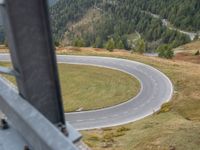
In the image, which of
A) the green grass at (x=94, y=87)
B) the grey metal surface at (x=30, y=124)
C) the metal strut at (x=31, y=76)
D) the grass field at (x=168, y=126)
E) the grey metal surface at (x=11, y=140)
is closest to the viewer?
the grey metal surface at (x=30, y=124)

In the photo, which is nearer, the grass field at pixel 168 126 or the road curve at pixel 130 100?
the grass field at pixel 168 126

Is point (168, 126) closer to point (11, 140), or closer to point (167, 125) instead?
point (167, 125)

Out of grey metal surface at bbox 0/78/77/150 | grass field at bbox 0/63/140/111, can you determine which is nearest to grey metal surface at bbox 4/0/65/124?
grey metal surface at bbox 0/78/77/150

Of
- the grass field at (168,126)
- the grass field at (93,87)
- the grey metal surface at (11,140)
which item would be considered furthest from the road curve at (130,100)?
the grey metal surface at (11,140)

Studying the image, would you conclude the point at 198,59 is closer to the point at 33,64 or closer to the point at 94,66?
the point at 94,66

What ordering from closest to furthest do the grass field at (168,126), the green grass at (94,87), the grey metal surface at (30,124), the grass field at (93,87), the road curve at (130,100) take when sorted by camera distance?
1. the grey metal surface at (30,124)
2. the grass field at (168,126)
3. the road curve at (130,100)
4. the grass field at (93,87)
5. the green grass at (94,87)

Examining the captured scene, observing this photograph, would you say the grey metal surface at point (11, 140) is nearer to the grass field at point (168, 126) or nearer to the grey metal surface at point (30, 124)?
the grey metal surface at point (30, 124)

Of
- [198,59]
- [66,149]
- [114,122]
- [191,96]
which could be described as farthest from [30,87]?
[198,59]
